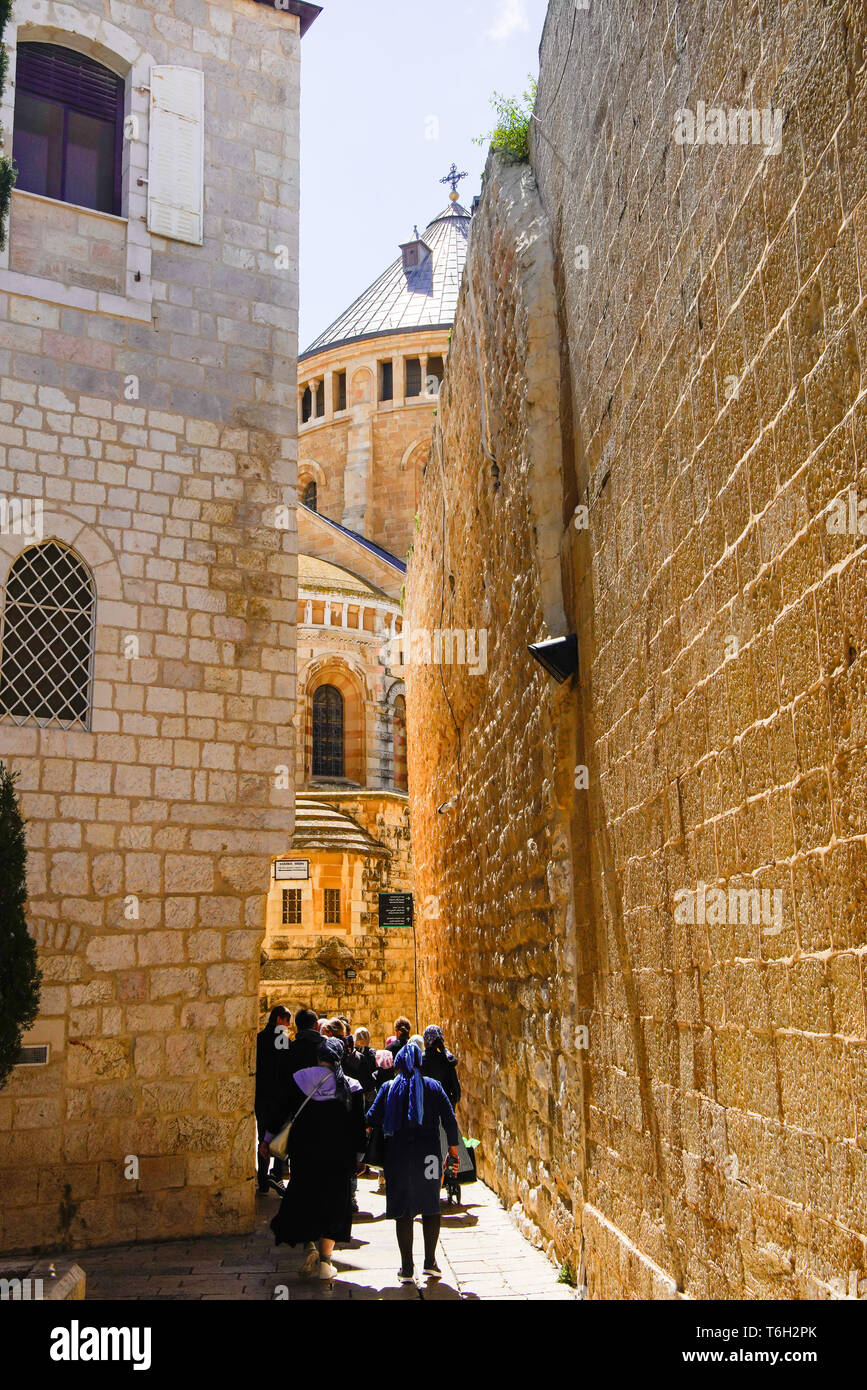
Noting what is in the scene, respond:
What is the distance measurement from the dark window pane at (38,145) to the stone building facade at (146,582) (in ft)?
0.07

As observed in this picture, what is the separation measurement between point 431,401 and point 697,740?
112 ft

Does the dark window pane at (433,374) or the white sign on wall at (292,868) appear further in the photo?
the dark window pane at (433,374)

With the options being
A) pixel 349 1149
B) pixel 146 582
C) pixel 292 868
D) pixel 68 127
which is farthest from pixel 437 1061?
pixel 292 868

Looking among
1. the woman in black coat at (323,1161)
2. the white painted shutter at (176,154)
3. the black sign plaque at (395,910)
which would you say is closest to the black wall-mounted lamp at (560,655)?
the woman in black coat at (323,1161)

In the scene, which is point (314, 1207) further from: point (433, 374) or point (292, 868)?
point (433, 374)

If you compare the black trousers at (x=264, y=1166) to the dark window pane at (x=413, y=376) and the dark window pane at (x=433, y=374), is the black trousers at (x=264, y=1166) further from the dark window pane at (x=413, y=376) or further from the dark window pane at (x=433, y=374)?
the dark window pane at (x=413, y=376)

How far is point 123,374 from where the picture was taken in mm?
7965

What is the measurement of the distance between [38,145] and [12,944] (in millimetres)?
5540

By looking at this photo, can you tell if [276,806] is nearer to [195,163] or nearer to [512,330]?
[512,330]

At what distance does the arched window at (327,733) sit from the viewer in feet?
96.0

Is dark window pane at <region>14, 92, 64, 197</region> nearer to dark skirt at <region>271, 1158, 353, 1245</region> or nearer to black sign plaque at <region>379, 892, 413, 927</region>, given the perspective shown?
dark skirt at <region>271, 1158, 353, 1245</region>

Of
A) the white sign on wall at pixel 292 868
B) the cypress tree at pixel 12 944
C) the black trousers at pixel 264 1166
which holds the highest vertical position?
the white sign on wall at pixel 292 868

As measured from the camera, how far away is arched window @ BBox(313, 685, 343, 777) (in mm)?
29266

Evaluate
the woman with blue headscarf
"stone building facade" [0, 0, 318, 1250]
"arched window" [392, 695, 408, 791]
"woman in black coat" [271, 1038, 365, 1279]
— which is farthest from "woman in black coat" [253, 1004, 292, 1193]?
"arched window" [392, 695, 408, 791]
